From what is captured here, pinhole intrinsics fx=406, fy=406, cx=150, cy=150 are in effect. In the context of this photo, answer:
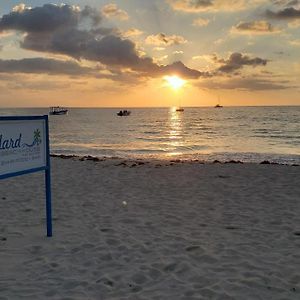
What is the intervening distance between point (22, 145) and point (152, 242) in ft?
8.54

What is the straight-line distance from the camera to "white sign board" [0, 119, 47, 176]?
588 centimetres

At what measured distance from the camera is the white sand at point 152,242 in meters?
5.00

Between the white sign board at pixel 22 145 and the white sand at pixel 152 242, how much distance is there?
1.35 meters

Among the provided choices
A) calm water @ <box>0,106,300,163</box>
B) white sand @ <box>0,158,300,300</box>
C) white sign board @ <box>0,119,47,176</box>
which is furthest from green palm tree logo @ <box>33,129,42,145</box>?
calm water @ <box>0,106,300,163</box>

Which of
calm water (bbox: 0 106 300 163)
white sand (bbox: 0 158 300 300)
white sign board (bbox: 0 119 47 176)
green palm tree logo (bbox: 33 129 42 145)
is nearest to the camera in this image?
white sand (bbox: 0 158 300 300)

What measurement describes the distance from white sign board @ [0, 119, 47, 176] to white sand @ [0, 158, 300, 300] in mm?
1347

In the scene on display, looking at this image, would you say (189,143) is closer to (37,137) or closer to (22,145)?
(37,137)

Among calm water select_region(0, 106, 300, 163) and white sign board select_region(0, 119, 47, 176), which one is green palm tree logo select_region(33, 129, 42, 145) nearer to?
white sign board select_region(0, 119, 47, 176)

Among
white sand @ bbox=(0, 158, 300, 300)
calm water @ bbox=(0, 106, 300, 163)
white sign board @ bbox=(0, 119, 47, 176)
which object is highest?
white sign board @ bbox=(0, 119, 47, 176)

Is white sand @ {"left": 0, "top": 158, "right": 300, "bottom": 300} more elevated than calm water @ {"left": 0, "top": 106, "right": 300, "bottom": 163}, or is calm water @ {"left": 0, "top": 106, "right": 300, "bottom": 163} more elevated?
white sand @ {"left": 0, "top": 158, "right": 300, "bottom": 300}

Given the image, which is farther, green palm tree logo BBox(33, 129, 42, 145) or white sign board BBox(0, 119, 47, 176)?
green palm tree logo BBox(33, 129, 42, 145)

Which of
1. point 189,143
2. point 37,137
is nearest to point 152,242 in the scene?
point 37,137

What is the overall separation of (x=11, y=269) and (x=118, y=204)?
4.28 meters

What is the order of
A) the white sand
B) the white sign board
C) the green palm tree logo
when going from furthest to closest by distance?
the green palm tree logo
the white sign board
the white sand
